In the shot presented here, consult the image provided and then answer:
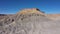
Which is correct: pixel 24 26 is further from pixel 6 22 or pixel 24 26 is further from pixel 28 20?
pixel 6 22

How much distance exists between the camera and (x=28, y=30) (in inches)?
97.5

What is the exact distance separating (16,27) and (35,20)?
Answer: 49cm

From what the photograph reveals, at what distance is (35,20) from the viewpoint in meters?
2.85

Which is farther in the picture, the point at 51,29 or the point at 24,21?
the point at 24,21

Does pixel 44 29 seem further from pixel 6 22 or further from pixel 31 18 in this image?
pixel 6 22

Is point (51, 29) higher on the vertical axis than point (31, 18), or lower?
lower

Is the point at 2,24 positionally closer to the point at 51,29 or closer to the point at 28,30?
the point at 28,30

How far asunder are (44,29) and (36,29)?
0.15m

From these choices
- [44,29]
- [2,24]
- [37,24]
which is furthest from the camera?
[2,24]

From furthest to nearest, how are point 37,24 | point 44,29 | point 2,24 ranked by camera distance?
point 2,24 < point 37,24 < point 44,29

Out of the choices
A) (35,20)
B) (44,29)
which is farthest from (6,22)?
(44,29)

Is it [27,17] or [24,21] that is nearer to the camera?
[24,21]

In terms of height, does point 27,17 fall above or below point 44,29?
above

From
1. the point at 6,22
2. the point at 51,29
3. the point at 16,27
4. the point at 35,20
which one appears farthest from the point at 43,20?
the point at 6,22
